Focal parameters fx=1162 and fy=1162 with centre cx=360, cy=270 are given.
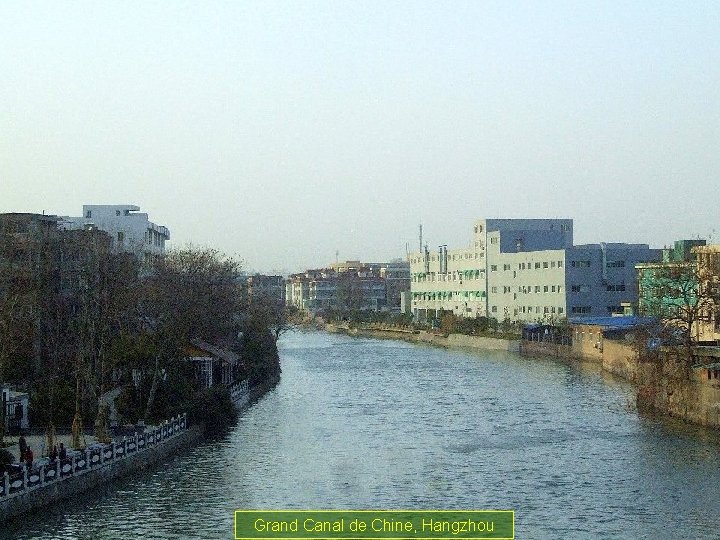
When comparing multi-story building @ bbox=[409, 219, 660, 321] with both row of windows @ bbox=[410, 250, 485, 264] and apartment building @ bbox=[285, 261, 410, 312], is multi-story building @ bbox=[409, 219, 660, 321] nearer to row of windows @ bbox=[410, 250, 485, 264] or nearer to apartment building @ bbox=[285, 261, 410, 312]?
row of windows @ bbox=[410, 250, 485, 264]

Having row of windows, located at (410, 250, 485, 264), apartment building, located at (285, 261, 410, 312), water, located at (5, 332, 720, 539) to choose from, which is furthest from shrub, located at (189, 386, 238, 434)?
apartment building, located at (285, 261, 410, 312)

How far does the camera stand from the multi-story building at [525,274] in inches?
3167

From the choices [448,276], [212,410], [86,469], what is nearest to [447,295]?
[448,276]

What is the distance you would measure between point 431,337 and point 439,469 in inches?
2633

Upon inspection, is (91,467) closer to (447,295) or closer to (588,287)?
(588,287)

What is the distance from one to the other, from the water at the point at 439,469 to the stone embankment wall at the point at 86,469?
13.5 inches

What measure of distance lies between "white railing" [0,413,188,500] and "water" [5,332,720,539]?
617 mm

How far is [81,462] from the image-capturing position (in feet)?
78.6

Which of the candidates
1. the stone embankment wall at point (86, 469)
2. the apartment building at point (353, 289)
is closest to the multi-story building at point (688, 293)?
the stone embankment wall at point (86, 469)

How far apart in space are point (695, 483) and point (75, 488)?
43.0 ft

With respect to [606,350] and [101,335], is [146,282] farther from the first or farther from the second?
[606,350]

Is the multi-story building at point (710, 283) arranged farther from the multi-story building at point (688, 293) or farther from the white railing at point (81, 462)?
the white railing at point (81, 462)

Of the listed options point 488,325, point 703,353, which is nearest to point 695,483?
point 703,353

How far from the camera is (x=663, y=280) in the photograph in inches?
1564
